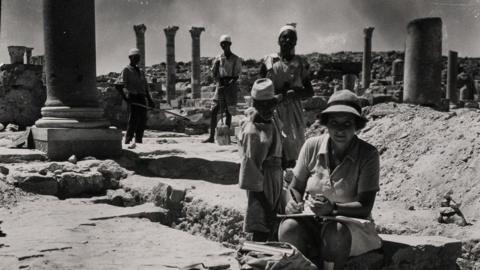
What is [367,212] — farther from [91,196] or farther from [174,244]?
[91,196]

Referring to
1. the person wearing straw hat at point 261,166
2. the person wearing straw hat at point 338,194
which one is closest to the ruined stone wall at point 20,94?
the person wearing straw hat at point 261,166

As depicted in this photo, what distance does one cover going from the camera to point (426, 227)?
521 cm

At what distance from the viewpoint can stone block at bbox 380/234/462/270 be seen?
3461mm

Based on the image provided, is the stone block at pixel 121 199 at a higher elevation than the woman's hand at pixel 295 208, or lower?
lower

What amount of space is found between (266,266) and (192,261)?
1008 millimetres

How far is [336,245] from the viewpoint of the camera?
120 inches

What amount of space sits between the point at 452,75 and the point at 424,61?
15.5 meters

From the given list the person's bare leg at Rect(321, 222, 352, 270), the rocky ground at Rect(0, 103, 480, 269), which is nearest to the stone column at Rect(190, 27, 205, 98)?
the rocky ground at Rect(0, 103, 480, 269)

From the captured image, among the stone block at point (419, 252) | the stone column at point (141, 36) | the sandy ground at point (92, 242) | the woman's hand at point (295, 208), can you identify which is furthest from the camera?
the stone column at point (141, 36)

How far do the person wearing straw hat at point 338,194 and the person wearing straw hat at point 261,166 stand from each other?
467mm

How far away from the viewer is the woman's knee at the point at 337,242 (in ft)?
9.95

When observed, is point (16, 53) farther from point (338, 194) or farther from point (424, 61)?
point (338, 194)

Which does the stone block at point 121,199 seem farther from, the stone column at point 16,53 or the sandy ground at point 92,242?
A: the stone column at point 16,53

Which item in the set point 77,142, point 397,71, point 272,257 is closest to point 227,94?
point 77,142
